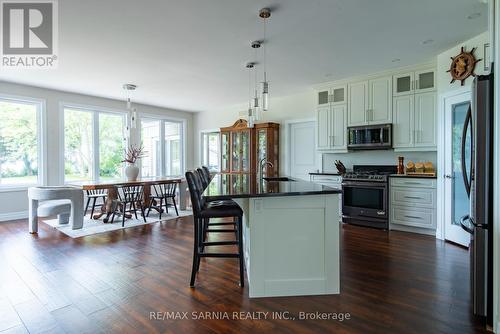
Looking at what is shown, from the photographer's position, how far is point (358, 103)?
16.3 ft

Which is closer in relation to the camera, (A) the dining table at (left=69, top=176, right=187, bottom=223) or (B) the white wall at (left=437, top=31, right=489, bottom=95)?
(B) the white wall at (left=437, top=31, right=489, bottom=95)

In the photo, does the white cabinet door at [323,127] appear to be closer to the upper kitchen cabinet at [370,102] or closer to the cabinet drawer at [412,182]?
the upper kitchen cabinet at [370,102]

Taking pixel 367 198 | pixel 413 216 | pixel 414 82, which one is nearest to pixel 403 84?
pixel 414 82

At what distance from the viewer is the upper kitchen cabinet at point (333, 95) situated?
17.0 feet

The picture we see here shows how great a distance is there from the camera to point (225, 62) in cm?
417

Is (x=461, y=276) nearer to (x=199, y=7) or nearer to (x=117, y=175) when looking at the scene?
(x=199, y=7)

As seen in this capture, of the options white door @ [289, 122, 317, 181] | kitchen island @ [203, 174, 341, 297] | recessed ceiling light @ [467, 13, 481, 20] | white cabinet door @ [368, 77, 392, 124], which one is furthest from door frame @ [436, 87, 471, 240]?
kitchen island @ [203, 174, 341, 297]

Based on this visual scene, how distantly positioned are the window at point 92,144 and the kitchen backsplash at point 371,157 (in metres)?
5.08

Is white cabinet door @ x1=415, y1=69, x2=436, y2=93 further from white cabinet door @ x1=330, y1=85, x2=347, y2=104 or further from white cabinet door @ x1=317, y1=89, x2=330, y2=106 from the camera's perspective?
white cabinet door @ x1=317, y1=89, x2=330, y2=106

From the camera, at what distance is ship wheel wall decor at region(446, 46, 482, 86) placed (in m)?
3.39

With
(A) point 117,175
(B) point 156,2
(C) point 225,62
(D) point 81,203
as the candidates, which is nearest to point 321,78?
(C) point 225,62

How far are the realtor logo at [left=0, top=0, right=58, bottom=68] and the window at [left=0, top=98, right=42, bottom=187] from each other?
1389mm

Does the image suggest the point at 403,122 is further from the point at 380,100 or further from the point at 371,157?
the point at 371,157

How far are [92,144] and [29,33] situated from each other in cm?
348
